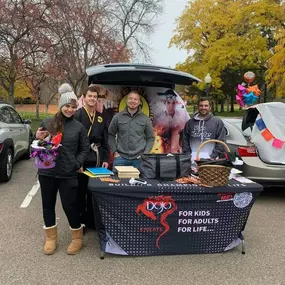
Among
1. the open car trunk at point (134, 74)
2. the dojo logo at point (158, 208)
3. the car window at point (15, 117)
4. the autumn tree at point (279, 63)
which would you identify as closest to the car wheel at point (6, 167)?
the car window at point (15, 117)

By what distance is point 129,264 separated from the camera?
11.3 feet

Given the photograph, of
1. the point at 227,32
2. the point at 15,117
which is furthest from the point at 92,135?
the point at 227,32

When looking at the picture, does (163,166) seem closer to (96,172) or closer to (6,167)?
(96,172)

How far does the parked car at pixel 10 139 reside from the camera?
21.6 feet

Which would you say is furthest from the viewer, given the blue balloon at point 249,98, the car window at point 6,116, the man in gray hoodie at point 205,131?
the blue balloon at point 249,98

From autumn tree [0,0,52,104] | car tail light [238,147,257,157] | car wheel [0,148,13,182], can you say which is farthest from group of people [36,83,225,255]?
autumn tree [0,0,52,104]

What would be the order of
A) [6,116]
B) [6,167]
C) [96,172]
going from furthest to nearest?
[6,116] → [6,167] → [96,172]

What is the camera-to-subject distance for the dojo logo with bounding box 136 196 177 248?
11.3ft

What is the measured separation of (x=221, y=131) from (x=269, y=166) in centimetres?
142

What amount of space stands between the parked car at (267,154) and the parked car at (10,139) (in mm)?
4248

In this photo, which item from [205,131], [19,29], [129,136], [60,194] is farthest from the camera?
[19,29]

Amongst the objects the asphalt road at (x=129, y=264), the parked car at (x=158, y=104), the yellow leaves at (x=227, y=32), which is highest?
the yellow leaves at (x=227, y=32)

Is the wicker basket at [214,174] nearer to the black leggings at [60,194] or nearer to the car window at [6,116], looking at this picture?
the black leggings at [60,194]

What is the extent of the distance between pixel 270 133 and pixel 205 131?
60.7 inches
